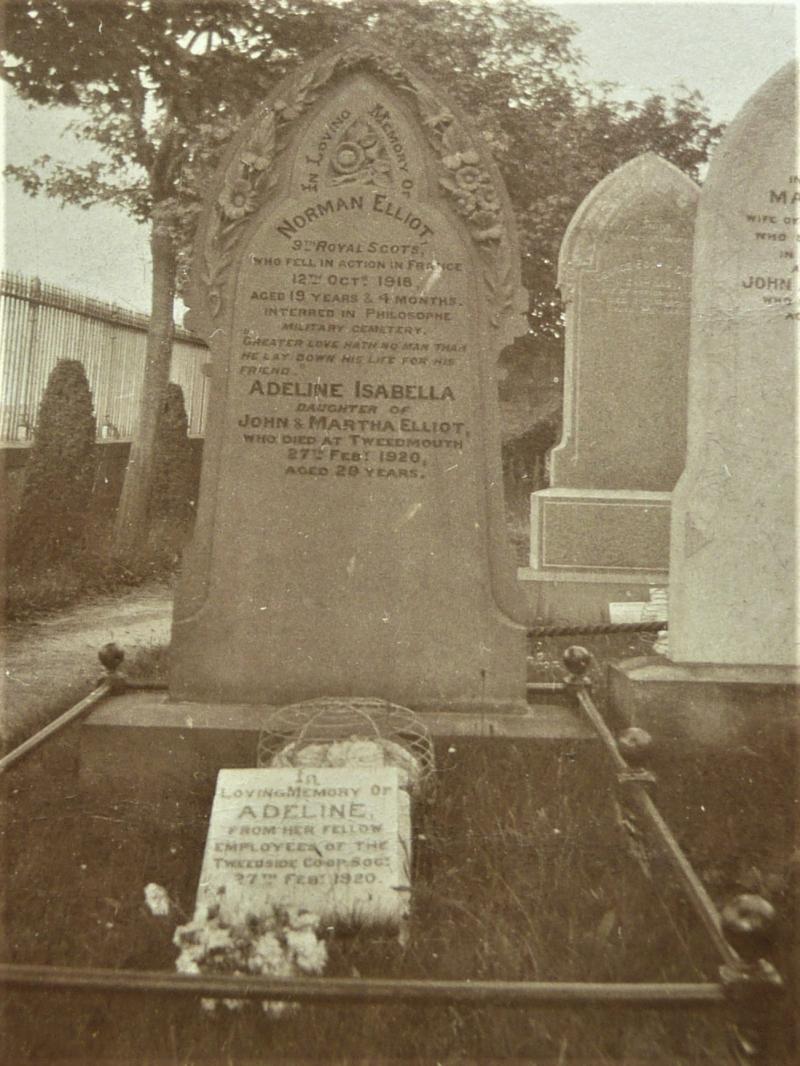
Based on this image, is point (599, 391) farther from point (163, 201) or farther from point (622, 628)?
point (163, 201)

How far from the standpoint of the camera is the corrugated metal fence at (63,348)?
1070cm

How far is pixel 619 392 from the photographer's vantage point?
7.23m

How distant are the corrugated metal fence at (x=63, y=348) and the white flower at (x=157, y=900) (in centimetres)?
854

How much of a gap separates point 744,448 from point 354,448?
1.63 metres

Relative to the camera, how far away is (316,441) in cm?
384

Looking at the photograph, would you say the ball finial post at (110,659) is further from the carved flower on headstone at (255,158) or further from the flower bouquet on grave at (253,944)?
the carved flower on headstone at (255,158)

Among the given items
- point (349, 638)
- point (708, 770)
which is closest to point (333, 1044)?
point (349, 638)

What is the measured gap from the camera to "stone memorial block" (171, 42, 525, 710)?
3.81 meters

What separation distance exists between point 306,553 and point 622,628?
2445 mm

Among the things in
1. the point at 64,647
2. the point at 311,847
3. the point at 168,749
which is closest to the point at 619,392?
the point at 64,647

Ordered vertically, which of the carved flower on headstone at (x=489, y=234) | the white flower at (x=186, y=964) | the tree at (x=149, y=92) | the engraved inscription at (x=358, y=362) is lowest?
the white flower at (x=186, y=964)

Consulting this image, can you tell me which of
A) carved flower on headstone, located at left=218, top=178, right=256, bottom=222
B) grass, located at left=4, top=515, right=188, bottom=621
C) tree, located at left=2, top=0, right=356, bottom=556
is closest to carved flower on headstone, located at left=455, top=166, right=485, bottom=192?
carved flower on headstone, located at left=218, top=178, right=256, bottom=222

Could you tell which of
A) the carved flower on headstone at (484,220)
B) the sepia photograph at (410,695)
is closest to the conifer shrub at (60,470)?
the sepia photograph at (410,695)

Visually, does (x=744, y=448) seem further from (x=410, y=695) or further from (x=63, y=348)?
(x=63, y=348)
